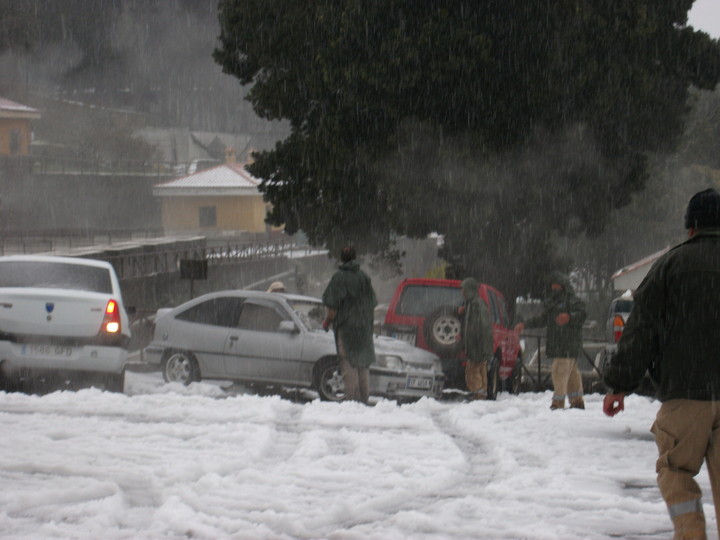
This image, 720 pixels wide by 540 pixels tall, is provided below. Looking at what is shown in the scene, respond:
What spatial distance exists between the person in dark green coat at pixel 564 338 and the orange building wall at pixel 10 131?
198 ft

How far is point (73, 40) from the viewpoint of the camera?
111 meters

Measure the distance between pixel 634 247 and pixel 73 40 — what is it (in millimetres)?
71687

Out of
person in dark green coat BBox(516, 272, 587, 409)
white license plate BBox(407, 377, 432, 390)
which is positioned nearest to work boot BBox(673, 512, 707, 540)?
person in dark green coat BBox(516, 272, 587, 409)

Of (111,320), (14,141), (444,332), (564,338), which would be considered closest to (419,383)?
(444,332)

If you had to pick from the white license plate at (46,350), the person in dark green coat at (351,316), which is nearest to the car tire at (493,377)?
the person in dark green coat at (351,316)

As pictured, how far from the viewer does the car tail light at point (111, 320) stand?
43.2 feet

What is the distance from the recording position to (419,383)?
14.6m

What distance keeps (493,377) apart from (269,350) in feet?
10.4

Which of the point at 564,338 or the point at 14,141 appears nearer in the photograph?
the point at 564,338

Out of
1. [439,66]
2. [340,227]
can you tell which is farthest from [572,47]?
[340,227]

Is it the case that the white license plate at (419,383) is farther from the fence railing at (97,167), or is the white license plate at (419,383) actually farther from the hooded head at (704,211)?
the fence railing at (97,167)

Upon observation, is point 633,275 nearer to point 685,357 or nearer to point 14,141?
point 685,357

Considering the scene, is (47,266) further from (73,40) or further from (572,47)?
(73,40)

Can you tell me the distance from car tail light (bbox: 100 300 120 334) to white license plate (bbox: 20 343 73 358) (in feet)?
1.42
